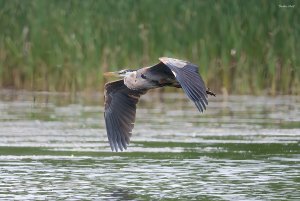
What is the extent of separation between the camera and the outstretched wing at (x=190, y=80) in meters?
8.38

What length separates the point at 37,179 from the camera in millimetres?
9633

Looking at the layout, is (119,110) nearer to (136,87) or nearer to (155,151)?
(136,87)

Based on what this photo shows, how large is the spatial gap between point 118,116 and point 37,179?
96cm

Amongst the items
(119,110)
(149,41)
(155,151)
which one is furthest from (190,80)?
(149,41)

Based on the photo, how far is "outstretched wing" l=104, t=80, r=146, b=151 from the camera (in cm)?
1009

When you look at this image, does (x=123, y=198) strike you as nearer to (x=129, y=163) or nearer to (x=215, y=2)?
(x=129, y=163)

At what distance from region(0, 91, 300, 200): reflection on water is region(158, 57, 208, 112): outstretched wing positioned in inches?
30.2

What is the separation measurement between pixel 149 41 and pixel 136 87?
6.80 metres

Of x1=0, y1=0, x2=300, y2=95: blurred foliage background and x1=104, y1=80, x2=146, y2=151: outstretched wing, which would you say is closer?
x1=104, y1=80, x2=146, y2=151: outstretched wing

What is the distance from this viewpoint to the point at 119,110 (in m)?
10.1

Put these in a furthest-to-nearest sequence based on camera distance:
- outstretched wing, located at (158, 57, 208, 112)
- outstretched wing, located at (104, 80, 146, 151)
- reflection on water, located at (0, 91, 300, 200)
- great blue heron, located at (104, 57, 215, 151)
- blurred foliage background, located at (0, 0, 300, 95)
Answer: blurred foliage background, located at (0, 0, 300, 95), outstretched wing, located at (104, 80, 146, 151), reflection on water, located at (0, 91, 300, 200), great blue heron, located at (104, 57, 215, 151), outstretched wing, located at (158, 57, 208, 112)

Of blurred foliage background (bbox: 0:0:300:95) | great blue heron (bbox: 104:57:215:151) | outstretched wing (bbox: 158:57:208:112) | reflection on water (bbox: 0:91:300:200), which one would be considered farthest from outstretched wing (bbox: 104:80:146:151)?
blurred foliage background (bbox: 0:0:300:95)

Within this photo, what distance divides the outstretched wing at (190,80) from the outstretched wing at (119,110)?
1216 millimetres

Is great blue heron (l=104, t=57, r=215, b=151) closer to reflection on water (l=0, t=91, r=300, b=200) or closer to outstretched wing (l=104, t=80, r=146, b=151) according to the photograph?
outstretched wing (l=104, t=80, r=146, b=151)
